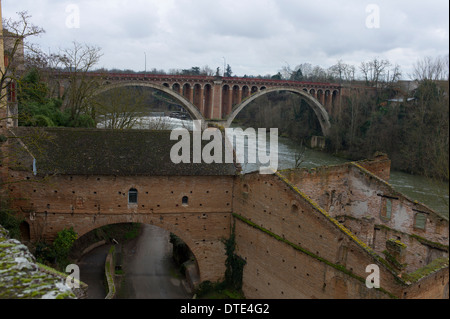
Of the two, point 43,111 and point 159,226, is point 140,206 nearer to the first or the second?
point 159,226

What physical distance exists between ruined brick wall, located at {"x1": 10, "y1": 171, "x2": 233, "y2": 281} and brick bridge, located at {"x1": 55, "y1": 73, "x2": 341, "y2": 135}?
72.4 ft

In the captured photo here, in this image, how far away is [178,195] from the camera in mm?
19234

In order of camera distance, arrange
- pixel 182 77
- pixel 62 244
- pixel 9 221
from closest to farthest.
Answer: pixel 9 221
pixel 62 244
pixel 182 77

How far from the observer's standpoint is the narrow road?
19658 millimetres

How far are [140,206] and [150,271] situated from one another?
491 centimetres

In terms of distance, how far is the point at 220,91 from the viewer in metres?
48.8

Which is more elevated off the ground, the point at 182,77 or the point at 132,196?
the point at 182,77

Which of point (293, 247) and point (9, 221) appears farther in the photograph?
point (9, 221)

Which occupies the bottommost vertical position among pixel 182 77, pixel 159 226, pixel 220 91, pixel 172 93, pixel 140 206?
pixel 159 226

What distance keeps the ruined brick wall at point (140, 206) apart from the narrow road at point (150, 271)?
1.99 metres

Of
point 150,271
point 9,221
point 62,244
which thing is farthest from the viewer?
point 150,271

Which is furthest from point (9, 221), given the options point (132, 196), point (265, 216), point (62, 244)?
point (265, 216)

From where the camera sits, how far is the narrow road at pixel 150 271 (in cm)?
1966

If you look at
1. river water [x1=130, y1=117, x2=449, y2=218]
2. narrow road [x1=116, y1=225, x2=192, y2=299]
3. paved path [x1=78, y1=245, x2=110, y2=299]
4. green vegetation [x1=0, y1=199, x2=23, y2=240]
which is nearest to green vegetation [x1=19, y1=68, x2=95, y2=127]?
green vegetation [x1=0, y1=199, x2=23, y2=240]
